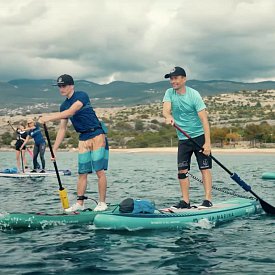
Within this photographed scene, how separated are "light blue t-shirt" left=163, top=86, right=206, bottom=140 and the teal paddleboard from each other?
8.58ft

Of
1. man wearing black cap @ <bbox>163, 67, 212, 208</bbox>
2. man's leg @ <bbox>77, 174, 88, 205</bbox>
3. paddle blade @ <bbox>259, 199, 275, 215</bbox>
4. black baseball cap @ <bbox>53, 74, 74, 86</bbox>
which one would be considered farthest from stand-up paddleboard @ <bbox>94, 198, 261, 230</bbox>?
black baseball cap @ <bbox>53, 74, 74, 86</bbox>

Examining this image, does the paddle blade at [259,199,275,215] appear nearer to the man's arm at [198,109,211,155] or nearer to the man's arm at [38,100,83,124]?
the man's arm at [198,109,211,155]

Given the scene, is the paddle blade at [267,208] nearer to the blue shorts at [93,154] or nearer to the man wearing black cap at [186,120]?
the man wearing black cap at [186,120]

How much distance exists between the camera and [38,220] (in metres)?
8.80

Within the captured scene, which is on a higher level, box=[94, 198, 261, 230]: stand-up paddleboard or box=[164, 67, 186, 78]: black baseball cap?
box=[164, 67, 186, 78]: black baseball cap

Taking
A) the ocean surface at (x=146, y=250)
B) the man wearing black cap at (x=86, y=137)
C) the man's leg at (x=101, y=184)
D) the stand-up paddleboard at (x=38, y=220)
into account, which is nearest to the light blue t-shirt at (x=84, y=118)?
the man wearing black cap at (x=86, y=137)

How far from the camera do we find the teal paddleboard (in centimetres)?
873

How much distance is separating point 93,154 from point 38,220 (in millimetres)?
1696

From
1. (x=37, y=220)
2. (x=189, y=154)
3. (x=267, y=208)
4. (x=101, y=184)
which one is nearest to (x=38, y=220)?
(x=37, y=220)

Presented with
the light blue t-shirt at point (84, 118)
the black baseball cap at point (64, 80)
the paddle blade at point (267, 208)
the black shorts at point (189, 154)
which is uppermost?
the black baseball cap at point (64, 80)

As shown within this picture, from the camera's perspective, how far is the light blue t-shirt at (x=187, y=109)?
9.72 meters

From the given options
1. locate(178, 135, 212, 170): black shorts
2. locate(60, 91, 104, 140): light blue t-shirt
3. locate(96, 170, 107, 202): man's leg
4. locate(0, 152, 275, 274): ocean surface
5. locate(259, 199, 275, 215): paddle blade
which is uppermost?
locate(60, 91, 104, 140): light blue t-shirt

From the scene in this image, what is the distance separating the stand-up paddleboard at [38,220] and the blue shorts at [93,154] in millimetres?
970

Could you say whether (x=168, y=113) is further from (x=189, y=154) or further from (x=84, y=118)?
(x=84, y=118)
